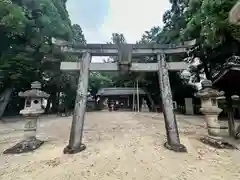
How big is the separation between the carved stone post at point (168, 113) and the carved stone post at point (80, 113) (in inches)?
93.2

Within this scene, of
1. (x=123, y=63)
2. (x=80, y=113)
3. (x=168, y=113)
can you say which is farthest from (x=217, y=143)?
(x=80, y=113)

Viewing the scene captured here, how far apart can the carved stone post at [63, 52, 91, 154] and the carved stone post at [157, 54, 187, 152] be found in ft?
7.76

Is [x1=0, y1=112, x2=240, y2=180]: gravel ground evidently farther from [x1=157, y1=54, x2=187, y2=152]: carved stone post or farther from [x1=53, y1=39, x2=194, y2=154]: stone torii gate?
[x1=53, y1=39, x2=194, y2=154]: stone torii gate

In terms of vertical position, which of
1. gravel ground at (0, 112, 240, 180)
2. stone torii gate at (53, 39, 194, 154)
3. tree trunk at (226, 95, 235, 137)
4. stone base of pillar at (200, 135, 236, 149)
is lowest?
gravel ground at (0, 112, 240, 180)

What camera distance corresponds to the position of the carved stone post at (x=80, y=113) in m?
4.34

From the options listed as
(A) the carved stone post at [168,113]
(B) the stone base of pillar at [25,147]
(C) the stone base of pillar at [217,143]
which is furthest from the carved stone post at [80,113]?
(C) the stone base of pillar at [217,143]

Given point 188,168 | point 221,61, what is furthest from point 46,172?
point 221,61

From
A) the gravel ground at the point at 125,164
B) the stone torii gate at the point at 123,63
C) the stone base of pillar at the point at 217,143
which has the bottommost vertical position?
the gravel ground at the point at 125,164

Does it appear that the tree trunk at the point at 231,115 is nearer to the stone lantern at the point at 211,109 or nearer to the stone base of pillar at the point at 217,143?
the stone lantern at the point at 211,109

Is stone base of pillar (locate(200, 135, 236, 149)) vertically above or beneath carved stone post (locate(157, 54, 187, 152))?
beneath

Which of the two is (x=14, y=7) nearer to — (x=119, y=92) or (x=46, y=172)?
(x=46, y=172)

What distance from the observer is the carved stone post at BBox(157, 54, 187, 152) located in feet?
14.3

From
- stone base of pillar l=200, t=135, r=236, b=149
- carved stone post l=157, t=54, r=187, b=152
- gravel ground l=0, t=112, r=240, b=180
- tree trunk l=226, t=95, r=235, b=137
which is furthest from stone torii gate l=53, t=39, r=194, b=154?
tree trunk l=226, t=95, r=235, b=137

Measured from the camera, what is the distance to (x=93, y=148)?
15.3 ft
